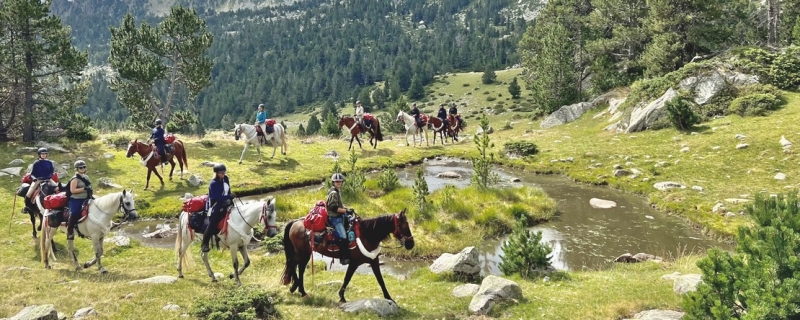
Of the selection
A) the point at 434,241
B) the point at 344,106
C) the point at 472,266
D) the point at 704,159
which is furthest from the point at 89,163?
the point at 344,106

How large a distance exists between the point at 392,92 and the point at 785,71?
148656 mm

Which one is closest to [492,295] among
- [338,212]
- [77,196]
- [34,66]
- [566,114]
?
[338,212]

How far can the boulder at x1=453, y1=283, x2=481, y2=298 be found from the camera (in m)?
12.5

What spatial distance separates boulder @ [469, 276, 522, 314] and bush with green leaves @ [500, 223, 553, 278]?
2.61 metres

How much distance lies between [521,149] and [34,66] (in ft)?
128

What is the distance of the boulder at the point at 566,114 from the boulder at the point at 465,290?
138 feet

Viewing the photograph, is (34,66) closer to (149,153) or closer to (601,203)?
(149,153)

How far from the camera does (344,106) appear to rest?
191875 millimetres

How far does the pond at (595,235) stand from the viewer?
16.8m

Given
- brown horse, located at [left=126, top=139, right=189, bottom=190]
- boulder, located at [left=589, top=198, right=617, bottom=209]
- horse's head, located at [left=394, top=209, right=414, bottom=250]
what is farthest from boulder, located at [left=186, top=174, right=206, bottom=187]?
boulder, located at [left=589, top=198, right=617, bottom=209]

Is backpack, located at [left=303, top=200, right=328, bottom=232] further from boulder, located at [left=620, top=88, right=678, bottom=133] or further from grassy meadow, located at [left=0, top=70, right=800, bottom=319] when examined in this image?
boulder, located at [left=620, top=88, right=678, bottom=133]

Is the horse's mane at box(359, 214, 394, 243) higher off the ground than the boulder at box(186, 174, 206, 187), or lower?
higher

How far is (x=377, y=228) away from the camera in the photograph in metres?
11.7

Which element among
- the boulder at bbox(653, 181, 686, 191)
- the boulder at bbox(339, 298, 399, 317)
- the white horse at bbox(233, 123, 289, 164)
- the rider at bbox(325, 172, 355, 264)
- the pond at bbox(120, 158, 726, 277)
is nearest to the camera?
the boulder at bbox(339, 298, 399, 317)
